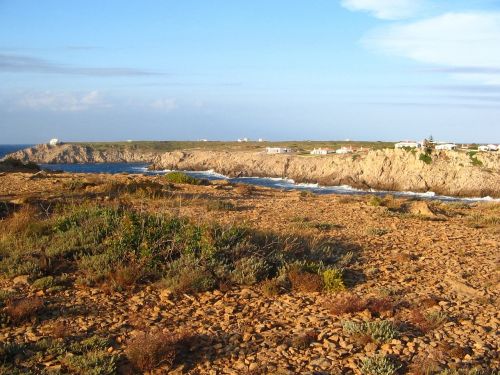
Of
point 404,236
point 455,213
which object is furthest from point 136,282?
point 455,213

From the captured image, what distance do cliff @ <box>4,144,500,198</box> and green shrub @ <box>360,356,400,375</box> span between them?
49725 millimetres

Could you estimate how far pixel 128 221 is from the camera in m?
8.30

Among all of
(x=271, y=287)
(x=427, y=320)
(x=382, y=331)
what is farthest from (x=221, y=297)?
(x=427, y=320)

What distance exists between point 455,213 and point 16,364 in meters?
16.3

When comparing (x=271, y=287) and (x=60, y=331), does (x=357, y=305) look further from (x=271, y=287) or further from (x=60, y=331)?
(x=60, y=331)

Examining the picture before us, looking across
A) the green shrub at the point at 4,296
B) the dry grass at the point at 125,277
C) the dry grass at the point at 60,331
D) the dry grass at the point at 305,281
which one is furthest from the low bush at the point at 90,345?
the dry grass at the point at 305,281

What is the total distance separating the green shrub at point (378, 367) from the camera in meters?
4.74

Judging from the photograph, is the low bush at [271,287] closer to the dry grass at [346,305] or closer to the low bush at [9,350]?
the dry grass at [346,305]

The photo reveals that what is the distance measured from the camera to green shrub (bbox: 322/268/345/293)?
291 inches

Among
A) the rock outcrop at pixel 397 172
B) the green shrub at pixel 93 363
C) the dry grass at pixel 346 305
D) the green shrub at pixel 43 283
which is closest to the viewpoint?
the green shrub at pixel 93 363

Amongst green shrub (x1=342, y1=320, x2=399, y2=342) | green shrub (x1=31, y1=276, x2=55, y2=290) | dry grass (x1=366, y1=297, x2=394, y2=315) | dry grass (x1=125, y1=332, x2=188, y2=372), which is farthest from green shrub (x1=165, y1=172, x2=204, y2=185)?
dry grass (x1=125, y1=332, x2=188, y2=372)

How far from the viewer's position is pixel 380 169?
57.6 metres

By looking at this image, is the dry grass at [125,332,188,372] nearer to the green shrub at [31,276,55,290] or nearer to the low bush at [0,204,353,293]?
the low bush at [0,204,353,293]

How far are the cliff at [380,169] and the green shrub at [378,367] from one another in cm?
4973
